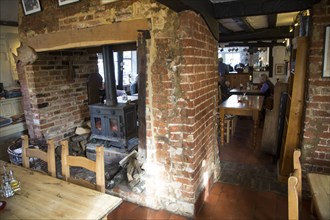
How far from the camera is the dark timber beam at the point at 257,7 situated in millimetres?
2410

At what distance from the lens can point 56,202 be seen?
60.3 inches

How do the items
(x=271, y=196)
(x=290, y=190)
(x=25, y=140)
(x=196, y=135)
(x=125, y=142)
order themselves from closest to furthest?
1. (x=290, y=190)
2. (x=25, y=140)
3. (x=196, y=135)
4. (x=271, y=196)
5. (x=125, y=142)

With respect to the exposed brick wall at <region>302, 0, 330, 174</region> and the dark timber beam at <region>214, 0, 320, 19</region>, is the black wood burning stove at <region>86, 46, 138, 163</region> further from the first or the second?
the exposed brick wall at <region>302, 0, 330, 174</region>

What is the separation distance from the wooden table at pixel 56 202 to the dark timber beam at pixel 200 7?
1.49 metres

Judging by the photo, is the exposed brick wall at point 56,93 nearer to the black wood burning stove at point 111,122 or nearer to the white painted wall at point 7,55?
the black wood burning stove at point 111,122

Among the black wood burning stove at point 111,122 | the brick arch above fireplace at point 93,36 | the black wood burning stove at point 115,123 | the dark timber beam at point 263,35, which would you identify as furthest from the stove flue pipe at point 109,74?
the dark timber beam at point 263,35

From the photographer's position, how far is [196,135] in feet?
7.84

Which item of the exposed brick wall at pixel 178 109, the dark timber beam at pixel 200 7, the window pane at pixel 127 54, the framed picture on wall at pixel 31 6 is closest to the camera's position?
the dark timber beam at pixel 200 7

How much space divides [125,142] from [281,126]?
227 cm

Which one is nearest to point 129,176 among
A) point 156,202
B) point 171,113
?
point 156,202

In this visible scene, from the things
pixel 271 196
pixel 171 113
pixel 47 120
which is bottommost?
pixel 271 196

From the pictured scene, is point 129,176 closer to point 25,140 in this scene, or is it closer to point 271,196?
point 25,140

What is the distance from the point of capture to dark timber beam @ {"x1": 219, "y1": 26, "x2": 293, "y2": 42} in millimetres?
5435

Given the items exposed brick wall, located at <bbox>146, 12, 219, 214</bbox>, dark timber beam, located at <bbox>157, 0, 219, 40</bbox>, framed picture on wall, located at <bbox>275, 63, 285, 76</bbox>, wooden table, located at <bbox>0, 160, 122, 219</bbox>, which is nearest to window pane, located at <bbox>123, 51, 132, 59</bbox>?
framed picture on wall, located at <bbox>275, 63, 285, 76</bbox>
